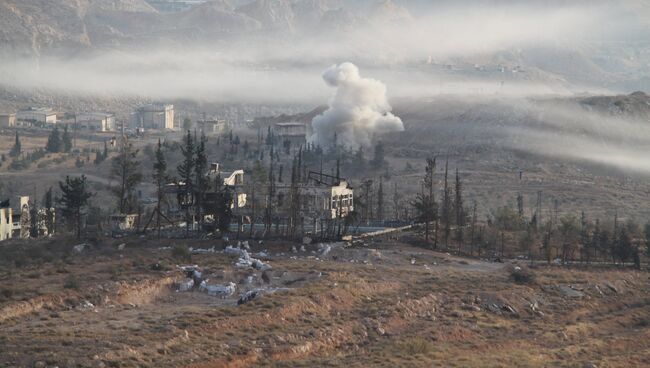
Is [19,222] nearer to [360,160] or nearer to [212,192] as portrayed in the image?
[212,192]

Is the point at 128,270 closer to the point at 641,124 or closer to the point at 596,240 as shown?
the point at 596,240

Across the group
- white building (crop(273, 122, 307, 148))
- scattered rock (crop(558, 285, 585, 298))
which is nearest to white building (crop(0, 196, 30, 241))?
scattered rock (crop(558, 285, 585, 298))

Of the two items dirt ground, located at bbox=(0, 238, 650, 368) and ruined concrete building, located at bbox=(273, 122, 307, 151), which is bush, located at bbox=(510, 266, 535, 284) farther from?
ruined concrete building, located at bbox=(273, 122, 307, 151)

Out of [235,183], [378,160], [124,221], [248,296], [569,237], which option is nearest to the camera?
[248,296]

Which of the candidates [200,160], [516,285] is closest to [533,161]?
[200,160]

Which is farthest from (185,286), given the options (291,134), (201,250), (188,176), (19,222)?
(291,134)

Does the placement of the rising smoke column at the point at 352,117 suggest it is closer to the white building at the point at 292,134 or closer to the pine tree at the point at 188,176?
the white building at the point at 292,134
